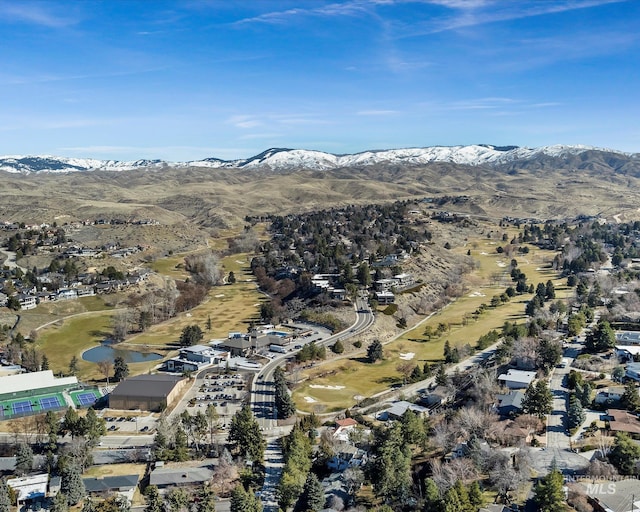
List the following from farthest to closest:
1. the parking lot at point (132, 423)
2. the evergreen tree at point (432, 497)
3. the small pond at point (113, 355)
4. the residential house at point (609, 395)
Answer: the small pond at point (113, 355)
the parking lot at point (132, 423)
the residential house at point (609, 395)
the evergreen tree at point (432, 497)

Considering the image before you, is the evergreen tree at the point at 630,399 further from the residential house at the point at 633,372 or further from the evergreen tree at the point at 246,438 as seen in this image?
the evergreen tree at the point at 246,438

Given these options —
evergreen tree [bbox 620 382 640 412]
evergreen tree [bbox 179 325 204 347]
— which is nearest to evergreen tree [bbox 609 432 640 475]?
evergreen tree [bbox 620 382 640 412]

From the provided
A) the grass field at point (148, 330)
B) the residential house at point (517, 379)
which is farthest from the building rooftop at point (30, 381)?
the residential house at point (517, 379)

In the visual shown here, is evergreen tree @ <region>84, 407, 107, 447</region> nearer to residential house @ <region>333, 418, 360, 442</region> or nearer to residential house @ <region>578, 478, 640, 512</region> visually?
residential house @ <region>333, 418, 360, 442</region>

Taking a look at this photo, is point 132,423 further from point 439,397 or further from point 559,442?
point 559,442

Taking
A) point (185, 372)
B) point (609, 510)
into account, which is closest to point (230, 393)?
point (185, 372)
